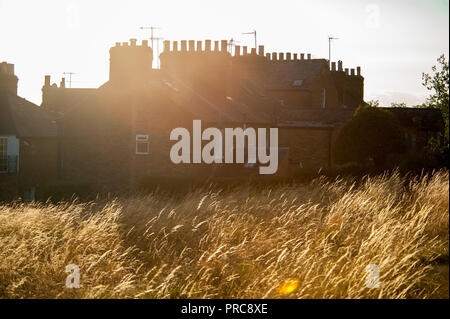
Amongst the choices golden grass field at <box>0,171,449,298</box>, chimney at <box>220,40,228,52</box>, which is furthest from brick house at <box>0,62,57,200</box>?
golden grass field at <box>0,171,449,298</box>

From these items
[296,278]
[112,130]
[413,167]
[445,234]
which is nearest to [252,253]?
[296,278]

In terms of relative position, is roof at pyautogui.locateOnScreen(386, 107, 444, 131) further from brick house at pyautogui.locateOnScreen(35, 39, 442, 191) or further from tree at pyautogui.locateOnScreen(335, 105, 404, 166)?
tree at pyautogui.locateOnScreen(335, 105, 404, 166)

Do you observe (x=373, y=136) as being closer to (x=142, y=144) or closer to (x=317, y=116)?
(x=317, y=116)

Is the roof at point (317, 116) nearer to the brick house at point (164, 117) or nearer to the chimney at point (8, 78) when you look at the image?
the brick house at point (164, 117)

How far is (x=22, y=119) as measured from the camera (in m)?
33.0

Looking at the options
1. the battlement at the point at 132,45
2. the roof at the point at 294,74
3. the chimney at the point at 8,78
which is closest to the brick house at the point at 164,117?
the battlement at the point at 132,45

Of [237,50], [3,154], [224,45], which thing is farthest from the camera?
[237,50]

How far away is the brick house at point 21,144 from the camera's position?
30.5 meters

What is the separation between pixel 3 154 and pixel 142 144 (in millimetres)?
9828

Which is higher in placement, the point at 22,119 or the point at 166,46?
the point at 166,46

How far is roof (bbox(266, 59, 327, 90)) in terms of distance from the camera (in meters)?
47.8

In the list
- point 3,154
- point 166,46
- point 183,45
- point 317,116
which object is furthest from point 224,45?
point 3,154
